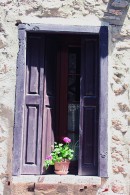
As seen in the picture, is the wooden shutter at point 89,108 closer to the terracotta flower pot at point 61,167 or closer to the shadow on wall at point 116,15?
the terracotta flower pot at point 61,167

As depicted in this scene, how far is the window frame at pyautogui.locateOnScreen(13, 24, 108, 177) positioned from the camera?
4.55 m

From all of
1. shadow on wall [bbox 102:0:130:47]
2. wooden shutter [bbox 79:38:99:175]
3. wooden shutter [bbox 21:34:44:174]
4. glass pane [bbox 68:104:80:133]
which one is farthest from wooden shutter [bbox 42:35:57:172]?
shadow on wall [bbox 102:0:130:47]

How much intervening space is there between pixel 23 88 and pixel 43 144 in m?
0.78

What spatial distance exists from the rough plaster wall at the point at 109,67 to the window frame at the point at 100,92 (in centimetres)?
7

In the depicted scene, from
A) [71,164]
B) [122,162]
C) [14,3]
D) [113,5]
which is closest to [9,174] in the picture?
[71,164]

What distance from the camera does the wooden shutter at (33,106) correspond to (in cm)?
470

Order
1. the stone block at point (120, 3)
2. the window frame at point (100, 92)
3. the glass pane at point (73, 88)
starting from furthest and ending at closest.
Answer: the glass pane at point (73, 88), the stone block at point (120, 3), the window frame at point (100, 92)

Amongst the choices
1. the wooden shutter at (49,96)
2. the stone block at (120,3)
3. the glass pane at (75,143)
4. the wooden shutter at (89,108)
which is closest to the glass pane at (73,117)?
the glass pane at (75,143)

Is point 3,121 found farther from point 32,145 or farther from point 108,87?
point 108,87

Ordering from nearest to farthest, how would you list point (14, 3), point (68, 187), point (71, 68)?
point (68, 187) < point (14, 3) < point (71, 68)

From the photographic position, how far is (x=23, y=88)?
15.4 feet

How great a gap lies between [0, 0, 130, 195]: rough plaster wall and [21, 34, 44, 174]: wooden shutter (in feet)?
0.70

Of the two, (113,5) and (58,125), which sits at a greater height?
(113,5)

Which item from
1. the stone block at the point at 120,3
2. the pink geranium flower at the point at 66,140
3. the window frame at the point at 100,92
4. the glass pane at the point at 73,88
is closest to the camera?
the window frame at the point at 100,92
